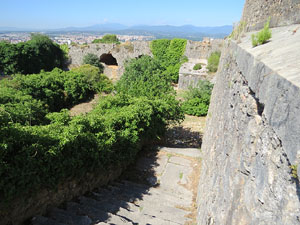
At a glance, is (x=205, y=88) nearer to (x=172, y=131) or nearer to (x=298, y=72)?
(x=172, y=131)

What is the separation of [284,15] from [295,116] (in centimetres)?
273

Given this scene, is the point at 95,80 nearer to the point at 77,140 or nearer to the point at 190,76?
the point at 190,76

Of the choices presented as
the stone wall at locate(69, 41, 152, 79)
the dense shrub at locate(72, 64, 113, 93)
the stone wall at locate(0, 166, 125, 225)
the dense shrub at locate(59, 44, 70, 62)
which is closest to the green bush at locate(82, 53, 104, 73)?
the stone wall at locate(69, 41, 152, 79)

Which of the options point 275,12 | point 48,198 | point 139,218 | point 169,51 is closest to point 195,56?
point 169,51

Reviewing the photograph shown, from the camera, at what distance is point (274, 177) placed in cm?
126

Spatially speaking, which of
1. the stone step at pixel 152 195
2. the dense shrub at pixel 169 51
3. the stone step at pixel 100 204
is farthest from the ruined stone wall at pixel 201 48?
the stone step at pixel 100 204

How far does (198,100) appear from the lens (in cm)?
1449

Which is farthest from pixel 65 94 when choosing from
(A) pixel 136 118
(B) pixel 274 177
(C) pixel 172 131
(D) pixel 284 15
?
(B) pixel 274 177

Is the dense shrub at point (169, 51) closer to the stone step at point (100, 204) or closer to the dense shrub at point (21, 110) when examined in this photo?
the dense shrub at point (21, 110)

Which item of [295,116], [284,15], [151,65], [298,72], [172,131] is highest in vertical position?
[284,15]

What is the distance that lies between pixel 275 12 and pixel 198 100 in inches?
443

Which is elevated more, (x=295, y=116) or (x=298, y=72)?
(x=298, y=72)

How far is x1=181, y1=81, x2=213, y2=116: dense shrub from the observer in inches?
559

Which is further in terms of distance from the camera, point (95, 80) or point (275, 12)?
point (95, 80)
